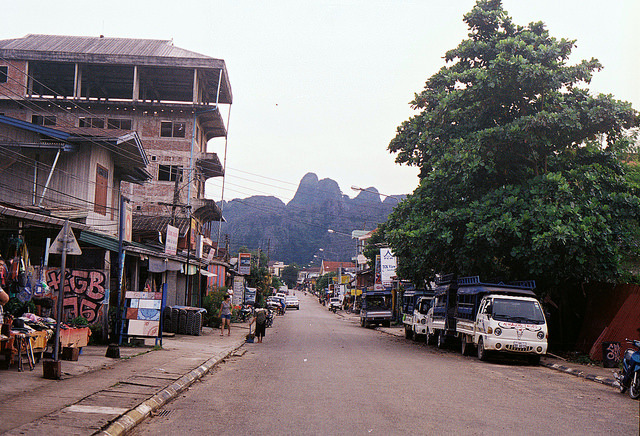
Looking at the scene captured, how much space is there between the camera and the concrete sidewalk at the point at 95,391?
720cm

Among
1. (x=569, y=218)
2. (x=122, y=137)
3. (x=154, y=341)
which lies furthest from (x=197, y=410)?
(x=122, y=137)

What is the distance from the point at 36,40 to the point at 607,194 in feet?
145

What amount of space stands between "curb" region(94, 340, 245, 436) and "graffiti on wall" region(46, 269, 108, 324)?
5.24 m

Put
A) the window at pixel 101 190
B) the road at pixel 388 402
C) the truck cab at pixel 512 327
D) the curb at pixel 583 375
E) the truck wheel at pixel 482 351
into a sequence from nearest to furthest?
the road at pixel 388 402 < the curb at pixel 583 375 < the truck cab at pixel 512 327 < the truck wheel at pixel 482 351 < the window at pixel 101 190

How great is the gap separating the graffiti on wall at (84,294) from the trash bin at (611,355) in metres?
15.0

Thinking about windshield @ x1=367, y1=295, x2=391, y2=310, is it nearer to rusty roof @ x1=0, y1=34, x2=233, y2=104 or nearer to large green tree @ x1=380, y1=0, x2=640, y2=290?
large green tree @ x1=380, y1=0, x2=640, y2=290

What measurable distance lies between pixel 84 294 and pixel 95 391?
9199 mm

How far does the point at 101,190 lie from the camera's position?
75.2 ft

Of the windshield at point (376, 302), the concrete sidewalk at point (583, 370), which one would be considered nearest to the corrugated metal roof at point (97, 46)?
the windshield at point (376, 302)

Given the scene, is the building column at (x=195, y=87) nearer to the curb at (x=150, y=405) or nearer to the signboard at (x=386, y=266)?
the signboard at (x=386, y=266)

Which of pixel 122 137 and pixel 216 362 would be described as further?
pixel 122 137

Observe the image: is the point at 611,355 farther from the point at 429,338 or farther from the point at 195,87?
the point at 195,87

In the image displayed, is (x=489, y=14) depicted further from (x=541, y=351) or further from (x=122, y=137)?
(x=122, y=137)

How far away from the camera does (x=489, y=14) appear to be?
23094 mm
